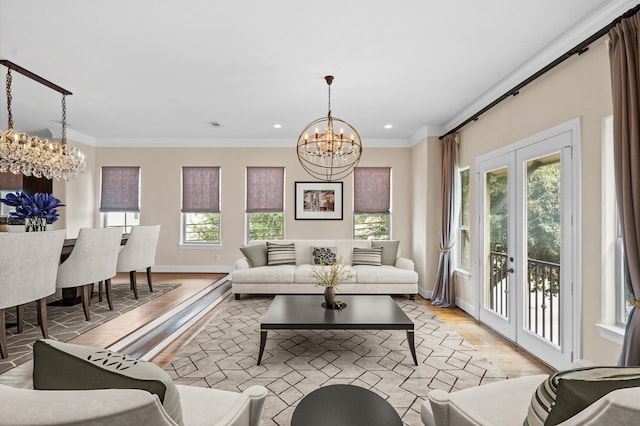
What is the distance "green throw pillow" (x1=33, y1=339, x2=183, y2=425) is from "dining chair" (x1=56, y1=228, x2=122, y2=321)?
3.06 m

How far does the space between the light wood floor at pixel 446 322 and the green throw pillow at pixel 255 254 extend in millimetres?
736

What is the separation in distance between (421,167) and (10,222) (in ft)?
19.4

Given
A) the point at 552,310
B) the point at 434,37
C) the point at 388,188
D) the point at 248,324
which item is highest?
the point at 434,37

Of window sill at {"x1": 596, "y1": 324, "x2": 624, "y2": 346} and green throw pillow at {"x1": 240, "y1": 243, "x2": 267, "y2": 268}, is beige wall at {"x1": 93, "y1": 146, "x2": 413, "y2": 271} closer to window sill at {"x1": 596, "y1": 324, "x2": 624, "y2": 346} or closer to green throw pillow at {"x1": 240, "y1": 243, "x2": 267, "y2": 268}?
green throw pillow at {"x1": 240, "y1": 243, "x2": 267, "y2": 268}

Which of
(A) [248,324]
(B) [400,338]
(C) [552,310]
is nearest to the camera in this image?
(C) [552,310]

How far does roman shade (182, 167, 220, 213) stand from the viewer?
644 centimetres

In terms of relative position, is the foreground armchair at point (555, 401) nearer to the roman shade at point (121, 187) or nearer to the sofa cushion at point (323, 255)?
the sofa cushion at point (323, 255)

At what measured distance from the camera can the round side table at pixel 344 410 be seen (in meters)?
1.43

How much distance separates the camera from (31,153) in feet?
12.3

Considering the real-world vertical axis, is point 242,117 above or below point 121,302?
above

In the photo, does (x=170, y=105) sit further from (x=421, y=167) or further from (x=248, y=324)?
(x=421, y=167)

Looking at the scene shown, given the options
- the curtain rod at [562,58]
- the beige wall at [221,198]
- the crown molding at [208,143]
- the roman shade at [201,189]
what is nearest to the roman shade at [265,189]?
the beige wall at [221,198]

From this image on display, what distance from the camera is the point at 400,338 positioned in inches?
135

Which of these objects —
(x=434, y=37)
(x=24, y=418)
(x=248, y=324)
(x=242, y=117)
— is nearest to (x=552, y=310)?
(x=434, y=37)
